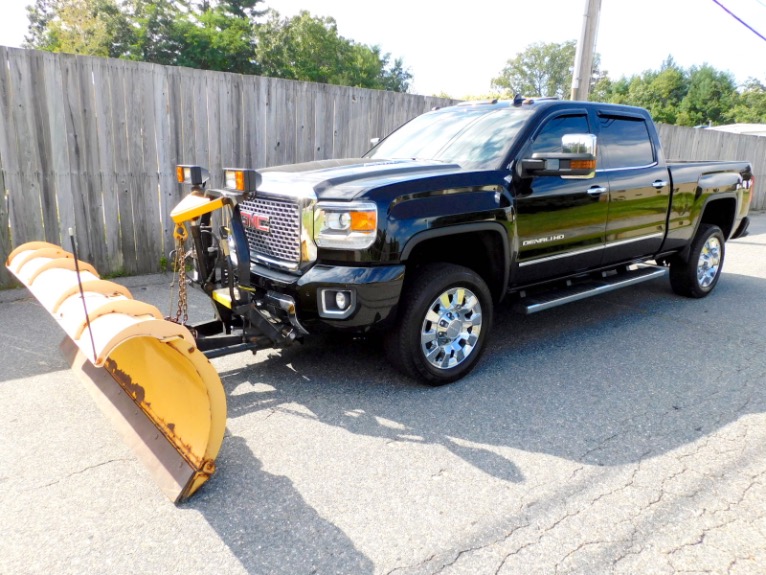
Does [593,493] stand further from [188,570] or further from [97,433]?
[97,433]

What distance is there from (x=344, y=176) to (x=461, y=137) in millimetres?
1390

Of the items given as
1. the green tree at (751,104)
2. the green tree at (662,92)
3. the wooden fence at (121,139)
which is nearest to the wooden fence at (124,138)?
the wooden fence at (121,139)

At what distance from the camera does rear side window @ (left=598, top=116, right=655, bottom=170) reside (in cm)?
Answer: 535

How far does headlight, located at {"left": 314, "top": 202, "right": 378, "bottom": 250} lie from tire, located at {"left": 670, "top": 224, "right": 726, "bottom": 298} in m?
4.63

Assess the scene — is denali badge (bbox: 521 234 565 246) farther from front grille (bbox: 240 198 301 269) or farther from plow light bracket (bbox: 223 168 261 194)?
plow light bracket (bbox: 223 168 261 194)

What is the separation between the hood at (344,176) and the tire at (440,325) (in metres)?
0.69

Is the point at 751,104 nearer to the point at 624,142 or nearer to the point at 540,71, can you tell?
the point at 540,71

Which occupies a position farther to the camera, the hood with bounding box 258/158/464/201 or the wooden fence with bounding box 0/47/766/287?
the wooden fence with bounding box 0/47/766/287

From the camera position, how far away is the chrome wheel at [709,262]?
21.8 feet

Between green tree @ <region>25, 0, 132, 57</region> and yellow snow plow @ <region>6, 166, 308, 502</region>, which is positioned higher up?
green tree @ <region>25, 0, 132, 57</region>

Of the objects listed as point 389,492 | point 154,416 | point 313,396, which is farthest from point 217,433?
point 313,396

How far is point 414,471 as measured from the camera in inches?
121

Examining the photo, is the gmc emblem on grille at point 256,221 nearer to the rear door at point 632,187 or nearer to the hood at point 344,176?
the hood at point 344,176

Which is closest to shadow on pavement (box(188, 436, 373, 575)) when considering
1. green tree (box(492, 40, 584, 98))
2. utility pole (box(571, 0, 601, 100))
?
utility pole (box(571, 0, 601, 100))
